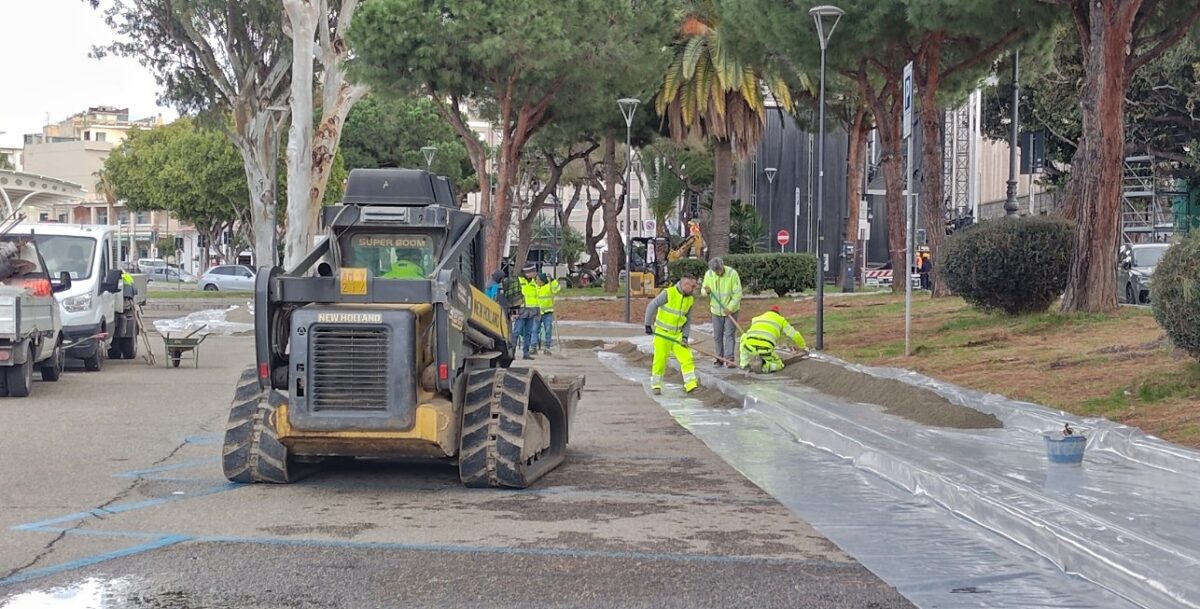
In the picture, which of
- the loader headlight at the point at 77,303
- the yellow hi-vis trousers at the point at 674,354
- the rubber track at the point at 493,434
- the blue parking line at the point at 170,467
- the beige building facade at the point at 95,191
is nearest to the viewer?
the rubber track at the point at 493,434

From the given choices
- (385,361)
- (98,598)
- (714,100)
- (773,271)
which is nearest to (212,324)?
(773,271)

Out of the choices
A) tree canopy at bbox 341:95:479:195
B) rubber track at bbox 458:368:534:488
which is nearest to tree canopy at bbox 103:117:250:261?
tree canopy at bbox 341:95:479:195

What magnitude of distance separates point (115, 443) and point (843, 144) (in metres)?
52.6

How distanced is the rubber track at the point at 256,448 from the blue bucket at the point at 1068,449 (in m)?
5.56

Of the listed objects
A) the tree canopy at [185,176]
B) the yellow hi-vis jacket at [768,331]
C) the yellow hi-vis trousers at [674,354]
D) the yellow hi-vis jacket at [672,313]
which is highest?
the tree canopy at [185,176]

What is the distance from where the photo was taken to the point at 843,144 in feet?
205

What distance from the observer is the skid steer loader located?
9.63 m

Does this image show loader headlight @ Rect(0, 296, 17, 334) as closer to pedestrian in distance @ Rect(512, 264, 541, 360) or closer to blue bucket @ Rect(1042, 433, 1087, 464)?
pedestrian in distance @ Rect(512, 264, 541, 360)

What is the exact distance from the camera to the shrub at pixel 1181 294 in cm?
1179

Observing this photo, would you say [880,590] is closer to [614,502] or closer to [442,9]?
[614,502]

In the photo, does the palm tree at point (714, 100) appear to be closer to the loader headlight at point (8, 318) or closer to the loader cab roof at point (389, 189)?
the loader headlight at point (8, 318)

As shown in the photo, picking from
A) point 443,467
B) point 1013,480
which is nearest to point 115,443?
point 443,467

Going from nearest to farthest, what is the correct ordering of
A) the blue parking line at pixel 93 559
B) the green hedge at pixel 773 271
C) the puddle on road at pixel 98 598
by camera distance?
the puddle on road at pixel 98 598
the blue parking line at pixel 93 559
the green hedge at pixel 773 271

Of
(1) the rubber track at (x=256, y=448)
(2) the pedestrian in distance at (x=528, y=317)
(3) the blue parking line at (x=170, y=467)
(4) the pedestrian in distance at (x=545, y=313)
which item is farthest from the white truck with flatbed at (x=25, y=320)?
(4) the pedestrian in distance at (x=545, y=313)
